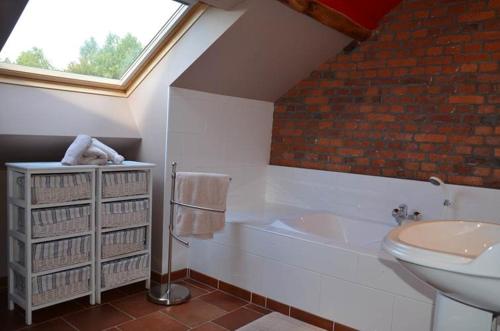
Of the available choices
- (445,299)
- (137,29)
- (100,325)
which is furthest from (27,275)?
(445,299)

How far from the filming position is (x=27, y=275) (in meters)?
2.30

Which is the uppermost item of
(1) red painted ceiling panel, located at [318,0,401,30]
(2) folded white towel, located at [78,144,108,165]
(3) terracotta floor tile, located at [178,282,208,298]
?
(1) red painted ceiling panel, located at [318,0,401,30]

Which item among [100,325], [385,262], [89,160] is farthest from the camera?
[89,160]

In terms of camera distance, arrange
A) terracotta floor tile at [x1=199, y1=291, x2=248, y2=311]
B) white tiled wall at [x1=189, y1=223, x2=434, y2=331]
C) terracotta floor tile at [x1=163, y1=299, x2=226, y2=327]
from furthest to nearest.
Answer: terracotta floor tile at [x1=199, y1=291, x2=248, y2=311] → terracotta floor tile at [x1=163, y1=299, x2=226, y2=327] → white tiled wall at [x1=189, y1=223, x2=434, y2=331]

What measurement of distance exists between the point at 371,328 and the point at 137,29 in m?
2.50

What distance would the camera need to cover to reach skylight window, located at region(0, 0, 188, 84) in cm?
244

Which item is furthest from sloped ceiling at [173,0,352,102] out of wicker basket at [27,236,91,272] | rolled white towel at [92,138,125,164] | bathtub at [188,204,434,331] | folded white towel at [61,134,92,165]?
wicker basket at [27,236,91,272]

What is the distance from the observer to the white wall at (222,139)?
3.09 m

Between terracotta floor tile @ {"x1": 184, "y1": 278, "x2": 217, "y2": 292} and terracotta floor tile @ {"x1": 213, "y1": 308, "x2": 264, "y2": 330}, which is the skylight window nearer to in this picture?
terracotta floor tile @ {"x1": 184, "y1": 278, "x2": 217, "y2": 292}

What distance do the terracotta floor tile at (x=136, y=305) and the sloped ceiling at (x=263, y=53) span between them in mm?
1580

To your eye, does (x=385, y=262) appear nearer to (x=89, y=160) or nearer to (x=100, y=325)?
(x=100, y=325)

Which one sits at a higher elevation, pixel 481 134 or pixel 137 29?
pixel 137 29

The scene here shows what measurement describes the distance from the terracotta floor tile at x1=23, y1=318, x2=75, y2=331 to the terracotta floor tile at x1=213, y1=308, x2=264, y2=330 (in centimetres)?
88

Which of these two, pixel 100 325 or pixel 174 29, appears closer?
pixel 100 325
